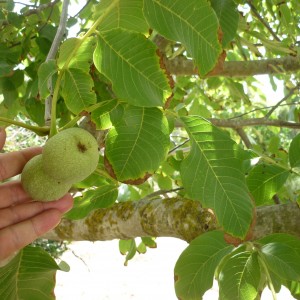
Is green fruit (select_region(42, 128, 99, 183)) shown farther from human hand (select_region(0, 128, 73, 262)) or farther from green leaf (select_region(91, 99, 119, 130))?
human hand (select_region(0, 128, 73, 262))

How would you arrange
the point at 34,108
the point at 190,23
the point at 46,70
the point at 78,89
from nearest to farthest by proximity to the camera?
the point at 190,23, the point at 46,70, the point at 78,89, the point at 34,108

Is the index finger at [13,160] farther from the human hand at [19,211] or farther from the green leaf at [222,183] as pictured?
the green leaf at [222,183]

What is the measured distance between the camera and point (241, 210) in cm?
94

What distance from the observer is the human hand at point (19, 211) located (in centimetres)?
128

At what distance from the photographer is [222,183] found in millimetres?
940

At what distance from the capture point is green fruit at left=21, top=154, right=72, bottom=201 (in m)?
0.99

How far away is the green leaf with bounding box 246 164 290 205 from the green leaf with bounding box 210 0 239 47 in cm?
38

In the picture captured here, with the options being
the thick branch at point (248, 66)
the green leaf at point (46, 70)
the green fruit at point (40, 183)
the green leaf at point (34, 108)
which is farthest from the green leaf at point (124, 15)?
the thick branch at point (248, 66)

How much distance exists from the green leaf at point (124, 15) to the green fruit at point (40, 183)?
371mm

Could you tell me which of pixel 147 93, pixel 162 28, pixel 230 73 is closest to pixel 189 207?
pixel 147 93

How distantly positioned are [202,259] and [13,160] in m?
0.73

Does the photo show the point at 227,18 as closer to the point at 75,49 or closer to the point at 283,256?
the point at 75,49

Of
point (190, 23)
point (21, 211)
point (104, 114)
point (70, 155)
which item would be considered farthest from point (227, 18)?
point (21, 211)

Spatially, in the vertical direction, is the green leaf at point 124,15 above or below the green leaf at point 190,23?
above
